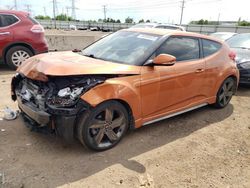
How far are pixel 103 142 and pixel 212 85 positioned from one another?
8.12 feet

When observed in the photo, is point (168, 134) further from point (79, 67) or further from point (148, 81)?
point (79, 67)

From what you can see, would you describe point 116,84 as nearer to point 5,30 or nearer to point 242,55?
point 242,55

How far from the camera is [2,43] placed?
24.6 feet

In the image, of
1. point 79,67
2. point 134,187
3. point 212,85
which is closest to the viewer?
point 134,187

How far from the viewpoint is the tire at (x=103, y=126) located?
123 inches

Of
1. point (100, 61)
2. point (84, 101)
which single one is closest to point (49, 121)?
point (84, 101)

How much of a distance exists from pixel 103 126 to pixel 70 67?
87cm

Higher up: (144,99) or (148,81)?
(148,81)

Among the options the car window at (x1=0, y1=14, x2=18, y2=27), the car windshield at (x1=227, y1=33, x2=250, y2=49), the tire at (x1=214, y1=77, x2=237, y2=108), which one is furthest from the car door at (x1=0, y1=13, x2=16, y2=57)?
the car windshield at (x1=227, y1=33, x2=250, y2=49)

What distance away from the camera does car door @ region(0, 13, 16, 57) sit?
7.48 metres

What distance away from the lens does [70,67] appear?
315 cm

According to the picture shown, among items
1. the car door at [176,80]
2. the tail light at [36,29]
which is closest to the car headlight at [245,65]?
the car door at [176,80]

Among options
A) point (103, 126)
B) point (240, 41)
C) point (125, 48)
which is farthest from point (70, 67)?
point (240, 41)

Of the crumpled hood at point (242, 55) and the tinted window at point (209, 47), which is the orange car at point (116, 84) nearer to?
the tinted window at point (209, 47)
